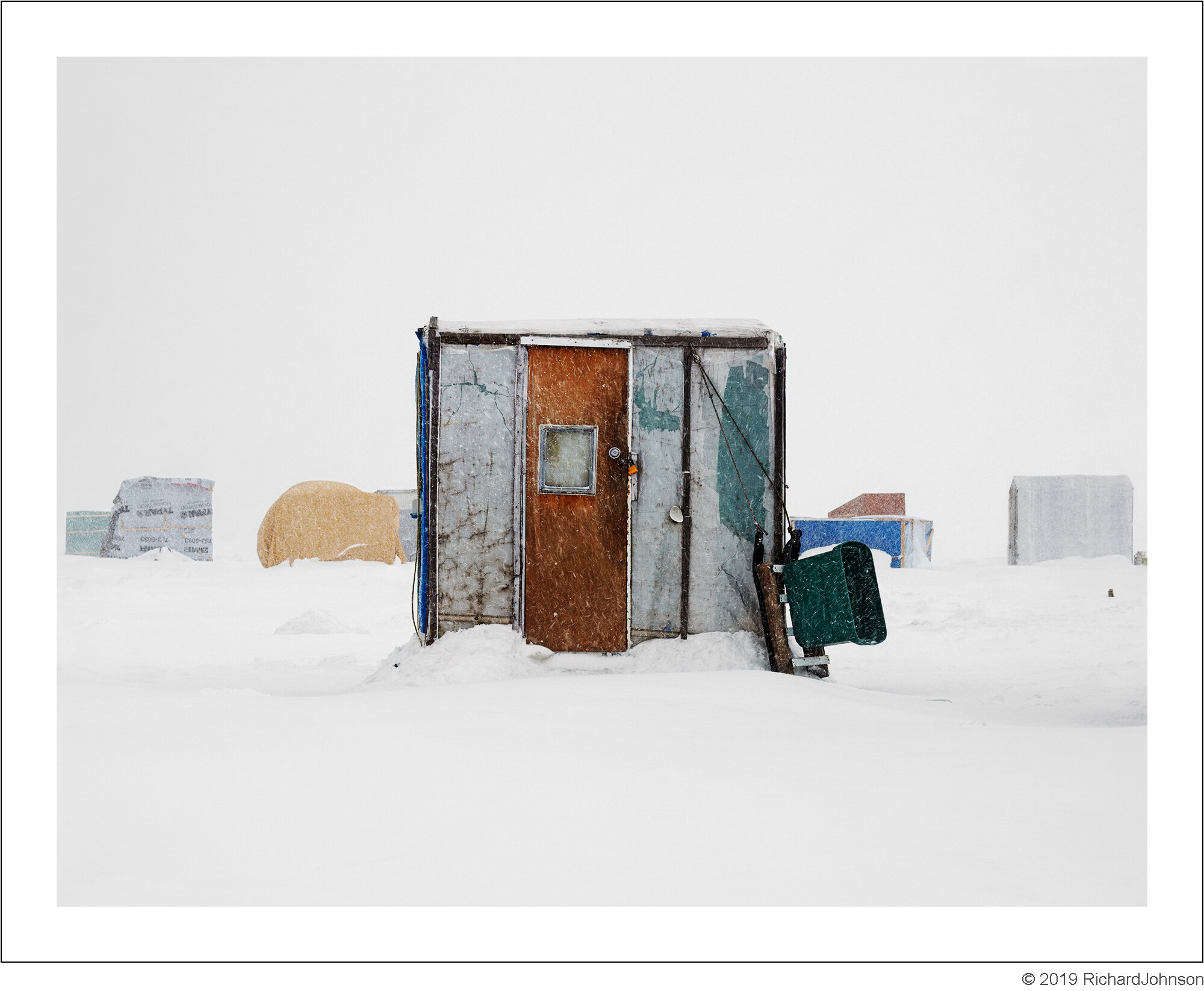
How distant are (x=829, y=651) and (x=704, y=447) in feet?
13.7

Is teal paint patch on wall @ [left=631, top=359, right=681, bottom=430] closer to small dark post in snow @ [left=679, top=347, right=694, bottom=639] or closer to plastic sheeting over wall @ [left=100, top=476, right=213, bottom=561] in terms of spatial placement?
small dark post in snow @ [left=679, top=347, right=694, bottom=639]

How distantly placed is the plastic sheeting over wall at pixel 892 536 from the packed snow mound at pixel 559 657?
1383 centimetres

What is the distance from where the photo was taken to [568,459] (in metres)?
6.38

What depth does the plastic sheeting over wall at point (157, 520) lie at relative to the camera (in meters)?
20.2

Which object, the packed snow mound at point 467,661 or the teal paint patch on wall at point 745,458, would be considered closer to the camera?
the packed snow mound at point 467,661

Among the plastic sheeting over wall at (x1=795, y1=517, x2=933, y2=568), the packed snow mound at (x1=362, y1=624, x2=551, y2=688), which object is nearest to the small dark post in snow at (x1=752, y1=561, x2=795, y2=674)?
the packed snow mound at (x1=362, y1=624, x2=551, y2=688)

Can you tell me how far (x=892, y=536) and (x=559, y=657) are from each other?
608 inches

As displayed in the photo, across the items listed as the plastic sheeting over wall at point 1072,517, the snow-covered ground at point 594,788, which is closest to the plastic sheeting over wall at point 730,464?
the snow-covered ground at point 594,788

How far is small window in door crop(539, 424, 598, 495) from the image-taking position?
636 centimetres

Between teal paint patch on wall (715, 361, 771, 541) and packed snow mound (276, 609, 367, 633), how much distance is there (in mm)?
5869

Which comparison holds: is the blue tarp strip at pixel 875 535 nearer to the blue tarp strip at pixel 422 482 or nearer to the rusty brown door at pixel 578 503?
the rusty brown door at pixel 578 503
